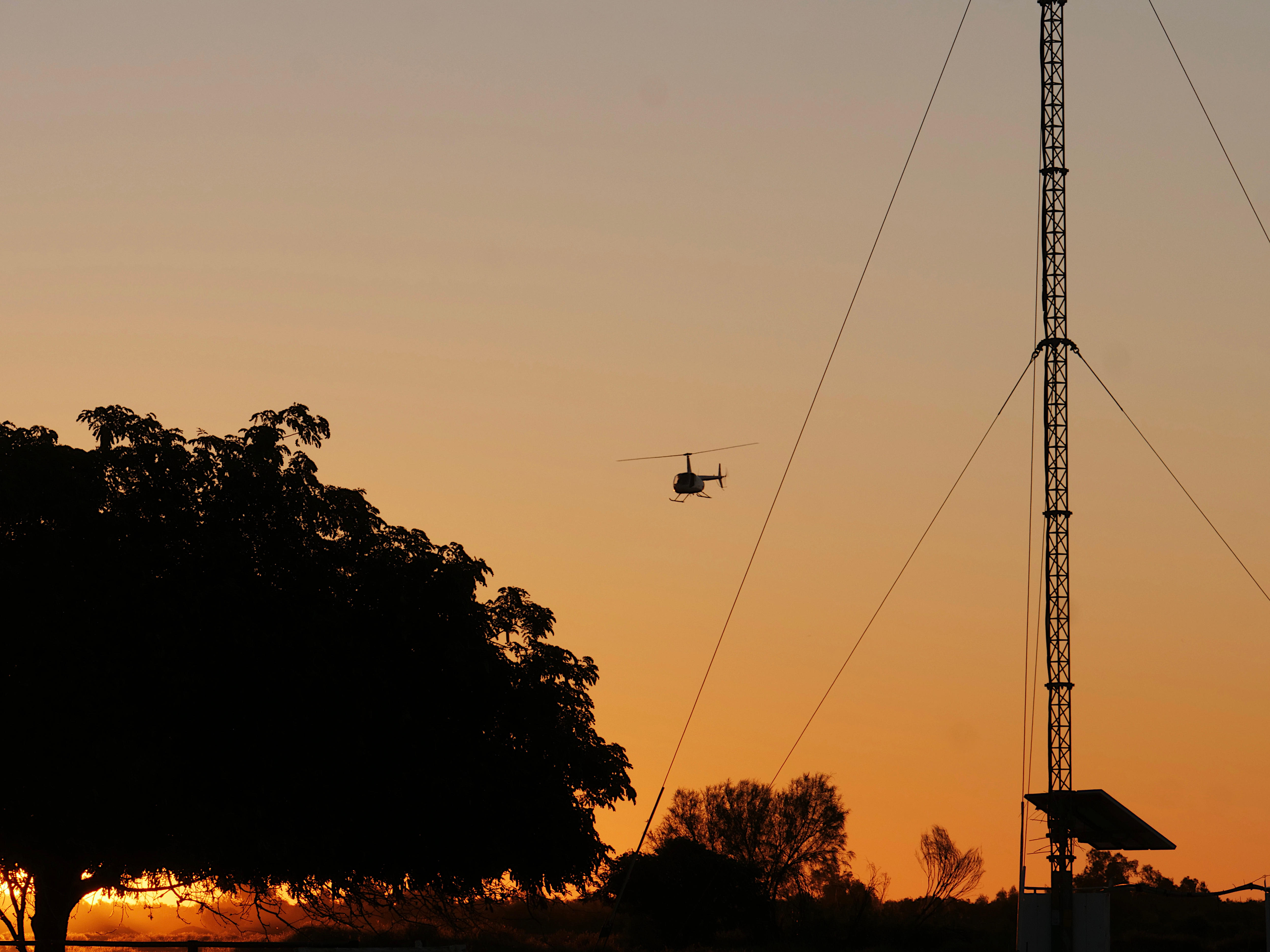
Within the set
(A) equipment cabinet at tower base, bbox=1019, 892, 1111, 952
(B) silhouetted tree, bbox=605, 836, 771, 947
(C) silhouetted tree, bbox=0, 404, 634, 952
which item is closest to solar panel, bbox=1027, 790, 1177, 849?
(A) equipment cabinet at tower base, bbox=1019, 892, 1111, 952

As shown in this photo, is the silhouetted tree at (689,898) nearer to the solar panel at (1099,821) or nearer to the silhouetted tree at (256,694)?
the solar panel at (1099,821)

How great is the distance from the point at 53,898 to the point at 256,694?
22.2 ft

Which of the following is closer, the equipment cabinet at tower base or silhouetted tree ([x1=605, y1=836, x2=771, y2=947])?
the equipment cabinet at tower base

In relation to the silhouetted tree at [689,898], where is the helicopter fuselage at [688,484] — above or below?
above

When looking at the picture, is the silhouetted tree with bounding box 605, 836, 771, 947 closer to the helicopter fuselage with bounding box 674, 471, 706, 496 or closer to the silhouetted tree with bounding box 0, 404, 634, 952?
the helicopter fuselage with bounding box 674, 471, 706, 496

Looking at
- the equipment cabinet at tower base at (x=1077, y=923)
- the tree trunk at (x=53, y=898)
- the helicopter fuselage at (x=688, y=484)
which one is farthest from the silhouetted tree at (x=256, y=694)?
the helicopter fuselage at (x=688, y=484)

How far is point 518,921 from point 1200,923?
33516 mm

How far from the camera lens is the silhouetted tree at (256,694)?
34.5 m

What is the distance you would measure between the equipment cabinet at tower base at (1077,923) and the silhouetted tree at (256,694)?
13.6 m

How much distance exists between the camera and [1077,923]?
153 feet

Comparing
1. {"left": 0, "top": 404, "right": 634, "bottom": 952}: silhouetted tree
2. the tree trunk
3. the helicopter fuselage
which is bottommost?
the tree trunk

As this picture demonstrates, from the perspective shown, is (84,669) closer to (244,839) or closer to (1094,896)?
(244,839)

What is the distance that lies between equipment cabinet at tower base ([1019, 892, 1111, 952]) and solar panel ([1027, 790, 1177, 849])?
13.3ft

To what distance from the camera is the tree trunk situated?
37281mm
